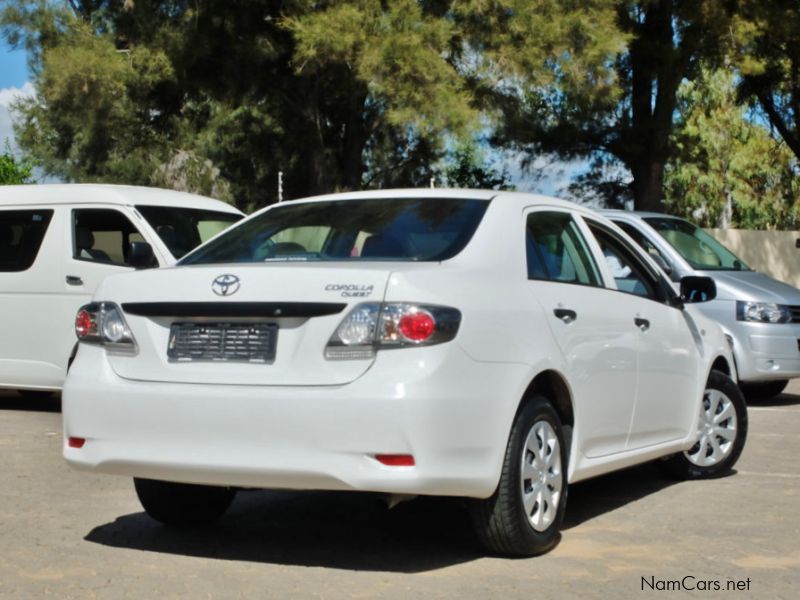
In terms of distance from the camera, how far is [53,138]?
141ft

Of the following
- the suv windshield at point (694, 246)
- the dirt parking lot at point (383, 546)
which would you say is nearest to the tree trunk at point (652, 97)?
the suv windshield at point (694, 246)

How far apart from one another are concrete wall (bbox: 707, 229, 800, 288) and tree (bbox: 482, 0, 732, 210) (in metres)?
6.74

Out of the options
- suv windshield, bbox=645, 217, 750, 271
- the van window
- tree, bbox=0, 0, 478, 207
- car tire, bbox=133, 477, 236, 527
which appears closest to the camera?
car tire, bbox=133, 477, 236, 527

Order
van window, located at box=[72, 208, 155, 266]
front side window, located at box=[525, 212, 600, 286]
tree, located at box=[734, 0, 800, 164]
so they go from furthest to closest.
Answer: tree, located at box=[734, 0, 800, 164], van window, located at box=[72, 208, 155, 266], front side window, located at box=[525, 212, 600, 286]

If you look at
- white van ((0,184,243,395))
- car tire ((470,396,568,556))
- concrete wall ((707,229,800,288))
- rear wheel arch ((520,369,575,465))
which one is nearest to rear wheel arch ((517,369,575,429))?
rear wheel arch ((520,369,575,465))

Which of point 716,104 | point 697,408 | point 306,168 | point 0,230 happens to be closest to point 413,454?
point 697,408

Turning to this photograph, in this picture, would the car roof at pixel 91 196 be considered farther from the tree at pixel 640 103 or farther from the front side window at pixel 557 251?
the tree at pixel 640 103

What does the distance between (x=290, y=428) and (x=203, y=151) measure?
28606mm

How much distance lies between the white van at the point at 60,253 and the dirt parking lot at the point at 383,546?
3265mm

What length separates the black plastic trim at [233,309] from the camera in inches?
218

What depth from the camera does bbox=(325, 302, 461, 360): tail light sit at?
5.44 m

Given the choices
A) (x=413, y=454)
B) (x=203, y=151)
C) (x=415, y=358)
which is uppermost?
(x=203, y=151)

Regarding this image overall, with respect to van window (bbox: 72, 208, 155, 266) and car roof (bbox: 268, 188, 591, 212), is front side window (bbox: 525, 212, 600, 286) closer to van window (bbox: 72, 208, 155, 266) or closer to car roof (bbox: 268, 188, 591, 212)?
car roof (bbox: 268, 188, 591, 212)

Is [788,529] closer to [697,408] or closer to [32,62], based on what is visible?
[697,408]
